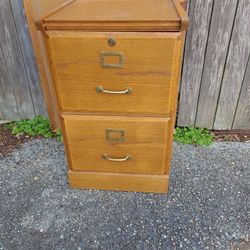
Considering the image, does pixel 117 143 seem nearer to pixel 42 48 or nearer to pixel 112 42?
pixel 112 42

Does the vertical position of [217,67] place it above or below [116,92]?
below

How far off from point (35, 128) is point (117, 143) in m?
0.93

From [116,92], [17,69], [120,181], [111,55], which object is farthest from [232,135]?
[17,69]

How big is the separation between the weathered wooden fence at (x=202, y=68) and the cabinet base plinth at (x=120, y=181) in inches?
24.5

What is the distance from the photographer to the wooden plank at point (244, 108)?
1.79m

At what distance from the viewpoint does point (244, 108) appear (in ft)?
6.24

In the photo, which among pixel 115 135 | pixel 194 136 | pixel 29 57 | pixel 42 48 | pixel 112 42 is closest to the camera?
pixel 112 42

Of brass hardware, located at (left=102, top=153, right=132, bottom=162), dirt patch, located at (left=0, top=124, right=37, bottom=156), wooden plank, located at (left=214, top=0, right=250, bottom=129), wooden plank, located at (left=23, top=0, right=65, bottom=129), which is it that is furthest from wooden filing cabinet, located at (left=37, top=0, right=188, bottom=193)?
dirt patch, located at (left=0, top=124, right=37, bottom=156)

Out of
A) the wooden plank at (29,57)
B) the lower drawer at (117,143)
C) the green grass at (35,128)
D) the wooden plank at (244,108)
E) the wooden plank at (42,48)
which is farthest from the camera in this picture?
the green grass at (35,128)

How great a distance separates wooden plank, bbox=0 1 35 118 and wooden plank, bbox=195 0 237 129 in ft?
3.95

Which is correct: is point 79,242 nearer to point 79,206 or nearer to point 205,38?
point 79,206

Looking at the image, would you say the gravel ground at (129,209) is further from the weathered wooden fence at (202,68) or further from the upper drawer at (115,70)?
the upper drawer at (115,70)

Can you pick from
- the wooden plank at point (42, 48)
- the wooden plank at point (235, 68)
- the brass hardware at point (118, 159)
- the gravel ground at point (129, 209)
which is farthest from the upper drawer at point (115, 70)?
the wooden plank at point (235, 68)

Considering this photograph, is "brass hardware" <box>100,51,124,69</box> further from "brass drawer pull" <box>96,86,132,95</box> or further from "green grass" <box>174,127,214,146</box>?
"green grass" <box>174,127,214,146</box>
